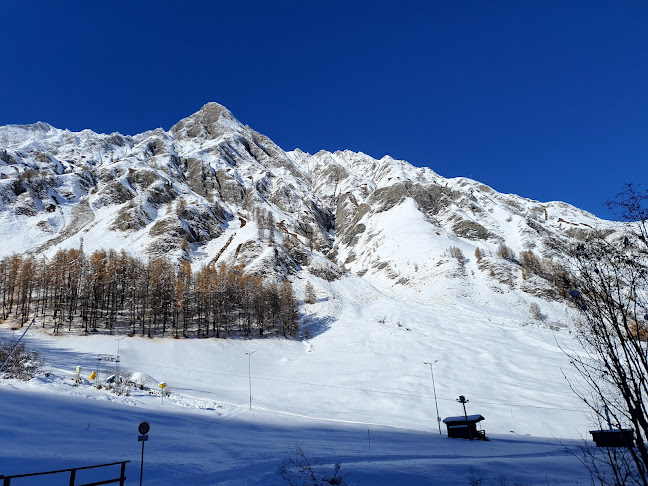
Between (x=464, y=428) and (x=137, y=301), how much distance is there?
234ft

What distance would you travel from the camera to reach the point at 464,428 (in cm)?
3231

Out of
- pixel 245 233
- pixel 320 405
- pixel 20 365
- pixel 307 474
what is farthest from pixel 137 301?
pixel 307 474

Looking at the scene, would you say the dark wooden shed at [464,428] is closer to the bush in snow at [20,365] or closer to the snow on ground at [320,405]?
the snow on ground at [320,405]

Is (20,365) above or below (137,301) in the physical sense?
below

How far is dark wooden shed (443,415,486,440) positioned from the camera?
3178cm

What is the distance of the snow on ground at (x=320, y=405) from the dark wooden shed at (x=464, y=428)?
1179 millimetres

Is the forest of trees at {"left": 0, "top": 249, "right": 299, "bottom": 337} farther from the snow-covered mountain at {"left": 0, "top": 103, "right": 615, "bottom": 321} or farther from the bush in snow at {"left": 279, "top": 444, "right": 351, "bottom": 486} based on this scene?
the bush in snow at {"left": 279, "top": 444, "right": 351, "bottom": 486}

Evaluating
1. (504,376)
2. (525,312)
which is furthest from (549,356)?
(525,312)

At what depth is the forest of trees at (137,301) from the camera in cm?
7231

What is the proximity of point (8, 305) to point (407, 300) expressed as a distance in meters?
96.2

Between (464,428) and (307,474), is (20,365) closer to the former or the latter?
(307,474)

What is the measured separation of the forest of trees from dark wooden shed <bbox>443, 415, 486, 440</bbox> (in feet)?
173

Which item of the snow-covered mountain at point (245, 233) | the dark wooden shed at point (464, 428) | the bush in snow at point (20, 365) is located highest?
the snow-covered mountain at point (245, 233)

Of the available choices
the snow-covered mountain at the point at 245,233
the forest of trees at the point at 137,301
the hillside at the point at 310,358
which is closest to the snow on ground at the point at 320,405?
the hillside at the point at 310,358
